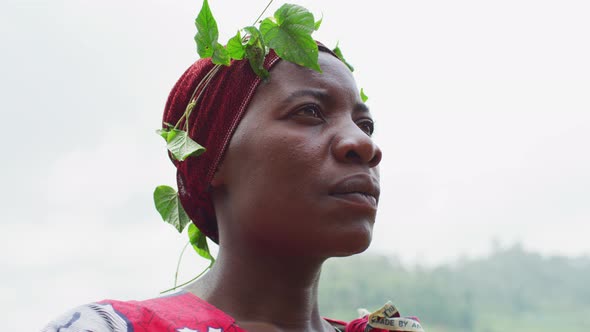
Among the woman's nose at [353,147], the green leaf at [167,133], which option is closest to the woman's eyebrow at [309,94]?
the woman's nose at [353,147]

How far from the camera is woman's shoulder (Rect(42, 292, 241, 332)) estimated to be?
1.77 meters

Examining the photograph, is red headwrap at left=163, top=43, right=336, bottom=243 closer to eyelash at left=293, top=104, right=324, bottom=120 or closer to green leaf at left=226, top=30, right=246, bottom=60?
green leaf at left=226, top=30, right=246, bottom=60

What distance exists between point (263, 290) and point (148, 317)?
0.99 feet

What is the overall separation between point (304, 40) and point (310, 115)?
0.65ft

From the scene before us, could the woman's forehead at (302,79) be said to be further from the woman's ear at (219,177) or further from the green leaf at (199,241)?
the green leaf at (199,241)

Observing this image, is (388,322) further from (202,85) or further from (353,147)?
(202,85)

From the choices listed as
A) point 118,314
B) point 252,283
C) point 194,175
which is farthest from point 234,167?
point 118,314

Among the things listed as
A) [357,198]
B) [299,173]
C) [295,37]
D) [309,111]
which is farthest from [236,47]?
[357,198]

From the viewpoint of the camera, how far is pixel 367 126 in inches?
86.9

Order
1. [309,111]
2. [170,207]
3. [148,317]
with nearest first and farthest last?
1. [148,317]
2. [309,111]
3. [170,207]

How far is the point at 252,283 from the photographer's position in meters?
2.01

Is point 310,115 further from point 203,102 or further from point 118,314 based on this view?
point 118,314

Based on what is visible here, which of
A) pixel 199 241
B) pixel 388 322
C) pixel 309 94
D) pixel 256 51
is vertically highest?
pixel 256 51

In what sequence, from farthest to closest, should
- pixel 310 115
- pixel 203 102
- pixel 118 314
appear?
1. pixel 203 102
2. pixel 310 115
3. pixel 118 314
